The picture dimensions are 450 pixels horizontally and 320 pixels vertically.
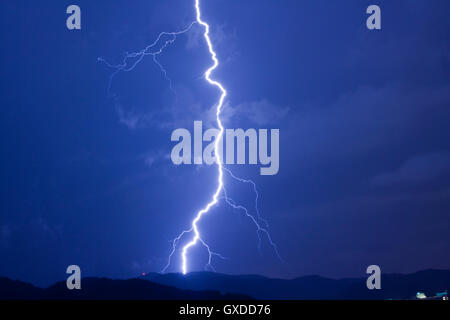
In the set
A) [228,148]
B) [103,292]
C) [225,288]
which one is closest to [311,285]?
[225,288]

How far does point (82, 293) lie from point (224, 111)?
2.65 m

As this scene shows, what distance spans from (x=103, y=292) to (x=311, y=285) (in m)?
2.44

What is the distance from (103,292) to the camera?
568 centimetres

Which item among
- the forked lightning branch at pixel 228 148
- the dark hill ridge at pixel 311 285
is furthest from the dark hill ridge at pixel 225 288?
the forked lightning branch at pixel 228 148

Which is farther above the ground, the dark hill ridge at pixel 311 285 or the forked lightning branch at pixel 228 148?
the forked lightning branch at pixel 228 148

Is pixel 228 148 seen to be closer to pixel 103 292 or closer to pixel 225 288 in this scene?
pixel 225 288

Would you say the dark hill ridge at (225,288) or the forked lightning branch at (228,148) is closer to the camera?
the dark hill ridge at (225,288)

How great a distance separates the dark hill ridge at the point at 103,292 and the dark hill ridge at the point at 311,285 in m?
0.08

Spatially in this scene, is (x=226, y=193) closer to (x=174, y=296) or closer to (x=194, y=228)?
(x=194, y=228)

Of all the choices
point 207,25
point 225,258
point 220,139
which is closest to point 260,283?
point 225,258

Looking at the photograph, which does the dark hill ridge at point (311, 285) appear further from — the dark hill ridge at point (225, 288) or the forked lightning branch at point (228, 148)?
the forked lightning branch at point (228, 148)

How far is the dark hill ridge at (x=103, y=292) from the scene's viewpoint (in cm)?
561
